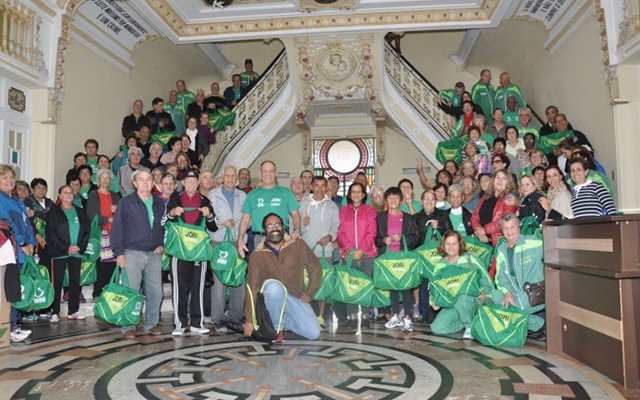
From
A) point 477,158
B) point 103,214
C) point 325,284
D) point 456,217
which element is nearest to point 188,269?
point 325,284

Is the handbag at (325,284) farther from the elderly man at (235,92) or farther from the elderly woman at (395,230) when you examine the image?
the elderly man at (235,92)

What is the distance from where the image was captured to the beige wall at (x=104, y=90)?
28.7ft

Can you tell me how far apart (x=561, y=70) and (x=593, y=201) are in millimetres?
6229

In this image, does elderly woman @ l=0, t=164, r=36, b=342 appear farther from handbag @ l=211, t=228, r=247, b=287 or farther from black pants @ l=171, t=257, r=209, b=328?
handbag @ l=211, t=228, r=247, b=287

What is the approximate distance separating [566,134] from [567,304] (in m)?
4.74

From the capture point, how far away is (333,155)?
45.6 ft

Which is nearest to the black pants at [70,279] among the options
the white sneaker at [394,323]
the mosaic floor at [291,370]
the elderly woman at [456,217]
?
the mosaic floor at [291,370]

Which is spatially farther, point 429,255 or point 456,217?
point 456,217

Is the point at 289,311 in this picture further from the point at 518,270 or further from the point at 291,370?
the point at 518,270

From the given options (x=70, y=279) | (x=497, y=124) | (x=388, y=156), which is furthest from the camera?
(x=388, y=156)

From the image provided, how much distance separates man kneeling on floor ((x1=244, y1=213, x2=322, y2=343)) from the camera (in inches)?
181

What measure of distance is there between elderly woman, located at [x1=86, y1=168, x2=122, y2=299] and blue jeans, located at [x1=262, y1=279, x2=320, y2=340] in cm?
257

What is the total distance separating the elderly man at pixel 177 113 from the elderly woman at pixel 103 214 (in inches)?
Answer: 191

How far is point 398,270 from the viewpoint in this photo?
5277 millimetres
